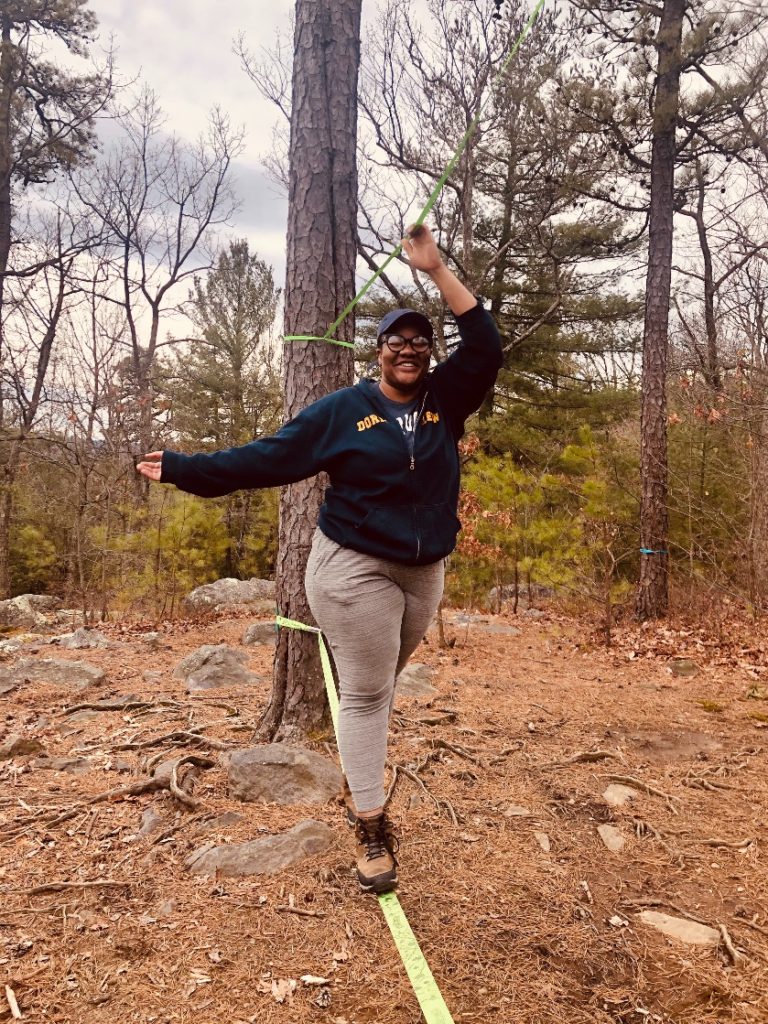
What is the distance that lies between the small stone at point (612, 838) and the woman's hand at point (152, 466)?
2278 mm

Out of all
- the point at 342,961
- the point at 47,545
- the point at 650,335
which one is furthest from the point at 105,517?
the point at 342,961

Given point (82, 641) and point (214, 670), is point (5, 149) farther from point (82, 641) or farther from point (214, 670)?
point (214, 670)

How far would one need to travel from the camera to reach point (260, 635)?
7.29 meters

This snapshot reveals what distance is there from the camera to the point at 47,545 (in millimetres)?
15258

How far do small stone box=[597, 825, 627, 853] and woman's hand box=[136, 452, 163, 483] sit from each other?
2278 millimetres

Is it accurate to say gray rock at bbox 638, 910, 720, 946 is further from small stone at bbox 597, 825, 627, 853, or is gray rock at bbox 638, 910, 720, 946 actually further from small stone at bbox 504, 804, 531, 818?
small stone at bbox 504, 804, 531, 818

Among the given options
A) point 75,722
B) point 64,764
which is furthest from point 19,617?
point 64,764

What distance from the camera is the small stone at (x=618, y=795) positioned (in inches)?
120

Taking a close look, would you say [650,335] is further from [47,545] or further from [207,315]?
[47,545]

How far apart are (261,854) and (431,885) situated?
65 cm

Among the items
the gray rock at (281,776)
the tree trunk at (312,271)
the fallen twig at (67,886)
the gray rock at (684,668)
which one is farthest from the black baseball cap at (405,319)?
the gray rock at (684,668)

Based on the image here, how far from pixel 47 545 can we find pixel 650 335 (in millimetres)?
13696

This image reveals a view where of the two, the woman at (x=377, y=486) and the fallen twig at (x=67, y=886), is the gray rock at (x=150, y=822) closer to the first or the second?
the fallen twig at (x=67, y=886)

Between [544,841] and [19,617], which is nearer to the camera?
[544,841]
